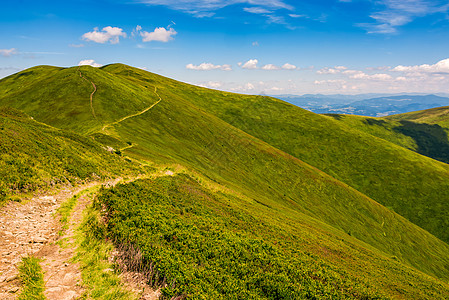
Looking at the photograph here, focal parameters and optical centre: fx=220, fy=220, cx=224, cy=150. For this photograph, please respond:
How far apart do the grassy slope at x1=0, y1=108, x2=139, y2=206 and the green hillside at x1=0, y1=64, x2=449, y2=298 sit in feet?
19.6

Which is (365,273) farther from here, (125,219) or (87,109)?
(87,109)

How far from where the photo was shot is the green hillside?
2070cm

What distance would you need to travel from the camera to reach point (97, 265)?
14.5 metres

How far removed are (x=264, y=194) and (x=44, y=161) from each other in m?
56.2

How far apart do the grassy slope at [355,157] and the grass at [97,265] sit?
409 ft

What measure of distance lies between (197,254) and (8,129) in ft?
99.5

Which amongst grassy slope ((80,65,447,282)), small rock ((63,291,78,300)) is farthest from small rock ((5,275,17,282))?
grassy slope ((80,65,447,282))

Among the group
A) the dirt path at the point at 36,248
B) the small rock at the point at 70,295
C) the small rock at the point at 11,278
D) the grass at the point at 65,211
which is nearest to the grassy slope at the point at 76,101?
the grass at the point at 65,211

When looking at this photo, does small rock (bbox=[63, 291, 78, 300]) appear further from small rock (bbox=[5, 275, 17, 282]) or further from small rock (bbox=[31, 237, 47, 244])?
small rock (bbox=[31, 237, 47, 244])

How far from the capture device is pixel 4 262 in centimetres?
1257

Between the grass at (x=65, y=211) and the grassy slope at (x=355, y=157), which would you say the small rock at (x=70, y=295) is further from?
the grassy slope at (x=355, y=157)

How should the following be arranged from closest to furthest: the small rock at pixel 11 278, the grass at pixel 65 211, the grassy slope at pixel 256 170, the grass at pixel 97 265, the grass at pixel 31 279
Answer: the grass at pixel 31 279 → the small rock at pixel 11 278 → the grass at pixel 97 265 → the grass at pixel 65 211 → the grassy slope at pixel 256 170

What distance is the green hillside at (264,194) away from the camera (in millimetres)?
20703

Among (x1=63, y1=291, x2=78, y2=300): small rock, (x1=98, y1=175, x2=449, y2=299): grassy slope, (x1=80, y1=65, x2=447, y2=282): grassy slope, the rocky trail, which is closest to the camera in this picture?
(x1=63, y1=291, x2=78, y2=300): small rock
